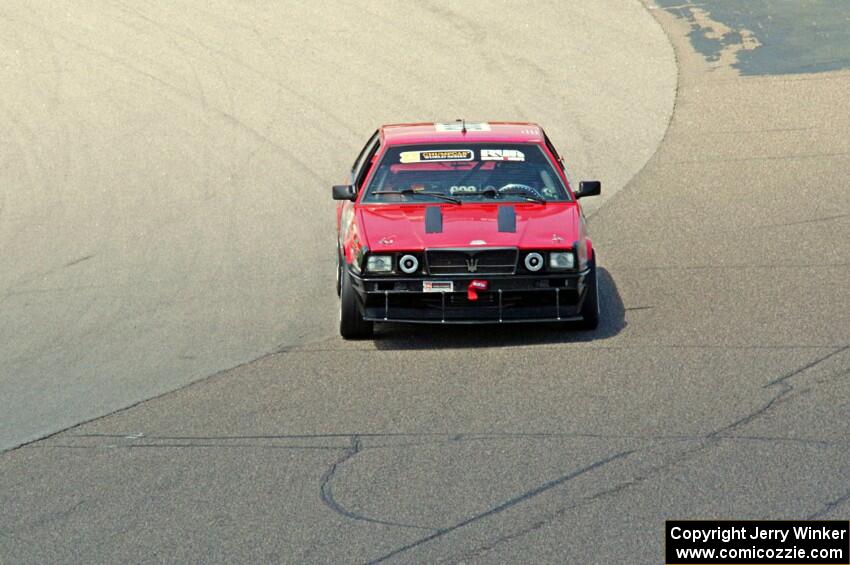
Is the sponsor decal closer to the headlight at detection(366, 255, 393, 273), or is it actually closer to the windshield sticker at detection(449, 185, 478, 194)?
the headlight at detection(366, 255, 393, 273)

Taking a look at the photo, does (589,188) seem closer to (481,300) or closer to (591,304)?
(591,304)

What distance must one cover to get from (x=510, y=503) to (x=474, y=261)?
3313 mm

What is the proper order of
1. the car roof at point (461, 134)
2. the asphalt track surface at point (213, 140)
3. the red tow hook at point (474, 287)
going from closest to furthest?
→ the red tow hook at point (474, 287) → the asphalt track surface at point (213, 140) → the car roof at point (461, 134)

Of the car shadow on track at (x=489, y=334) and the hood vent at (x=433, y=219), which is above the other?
the hood vent at (x=433, y=219)

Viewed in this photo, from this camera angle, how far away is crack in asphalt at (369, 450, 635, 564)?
6430mm

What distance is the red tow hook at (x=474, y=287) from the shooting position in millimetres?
9984

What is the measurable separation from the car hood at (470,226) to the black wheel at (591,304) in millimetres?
304

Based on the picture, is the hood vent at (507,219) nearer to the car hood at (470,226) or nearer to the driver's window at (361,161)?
the car hood at (470,226)

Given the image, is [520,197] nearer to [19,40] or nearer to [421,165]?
[421,165]

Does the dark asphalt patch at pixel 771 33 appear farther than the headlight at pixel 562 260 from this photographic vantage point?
Yes

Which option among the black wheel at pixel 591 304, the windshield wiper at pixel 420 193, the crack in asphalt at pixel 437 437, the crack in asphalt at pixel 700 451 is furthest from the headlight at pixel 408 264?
the crack in asphalt at pixel 700 451

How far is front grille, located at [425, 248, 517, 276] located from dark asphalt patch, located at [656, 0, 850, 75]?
10.5 m

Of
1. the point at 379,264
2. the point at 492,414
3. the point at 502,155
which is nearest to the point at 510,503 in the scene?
the point at 492,414

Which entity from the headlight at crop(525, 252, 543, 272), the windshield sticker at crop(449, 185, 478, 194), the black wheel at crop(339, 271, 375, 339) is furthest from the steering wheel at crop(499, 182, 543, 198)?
the black wheel at crop(339, 271, 375, 339)
